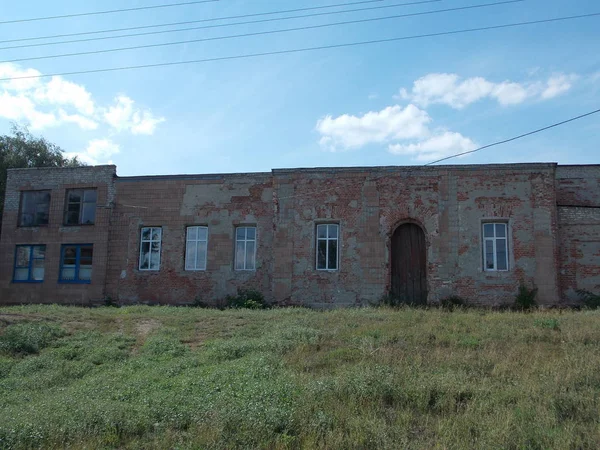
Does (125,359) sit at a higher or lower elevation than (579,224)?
lower

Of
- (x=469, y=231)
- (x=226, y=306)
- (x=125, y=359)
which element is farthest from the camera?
(x=226, y=306)

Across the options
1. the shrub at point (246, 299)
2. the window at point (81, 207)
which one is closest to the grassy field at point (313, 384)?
the shrub at point (246, 299)

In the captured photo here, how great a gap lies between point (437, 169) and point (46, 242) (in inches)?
641

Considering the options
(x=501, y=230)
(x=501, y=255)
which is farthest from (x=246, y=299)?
(x=501, y=230)

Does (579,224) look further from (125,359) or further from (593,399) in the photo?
(125,359)

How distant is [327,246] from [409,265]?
9.90ft

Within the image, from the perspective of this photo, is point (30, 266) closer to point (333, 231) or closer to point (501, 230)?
point (333, 231)

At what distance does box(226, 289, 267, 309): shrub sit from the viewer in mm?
20656

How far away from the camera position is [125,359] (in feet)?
40.7

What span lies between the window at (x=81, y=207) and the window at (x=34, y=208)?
1.02m

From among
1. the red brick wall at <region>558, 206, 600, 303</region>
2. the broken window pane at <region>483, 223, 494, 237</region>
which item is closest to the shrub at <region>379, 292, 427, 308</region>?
the broken window pane at <region>483, 223, 494, 237</region>

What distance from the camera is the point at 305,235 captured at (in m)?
21.0

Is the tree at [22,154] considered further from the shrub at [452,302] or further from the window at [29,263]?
the shrub at [452,302]

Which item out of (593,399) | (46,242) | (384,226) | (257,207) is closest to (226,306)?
(257,207)
